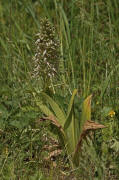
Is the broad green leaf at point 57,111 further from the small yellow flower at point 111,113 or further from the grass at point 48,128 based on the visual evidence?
the small yellow flower at point 111,113

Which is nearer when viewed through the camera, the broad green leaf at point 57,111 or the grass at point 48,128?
the grass at point 48,128

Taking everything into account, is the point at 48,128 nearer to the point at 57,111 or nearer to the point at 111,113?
the point at 57,111

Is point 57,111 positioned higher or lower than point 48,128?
higher

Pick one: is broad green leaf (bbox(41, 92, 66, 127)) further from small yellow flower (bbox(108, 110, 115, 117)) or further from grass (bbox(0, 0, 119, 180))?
small yellow flower (bbox(108, 110, 115, 117))

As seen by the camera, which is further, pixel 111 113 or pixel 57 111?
pixel 111 113

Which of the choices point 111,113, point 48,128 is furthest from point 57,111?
point 111,113

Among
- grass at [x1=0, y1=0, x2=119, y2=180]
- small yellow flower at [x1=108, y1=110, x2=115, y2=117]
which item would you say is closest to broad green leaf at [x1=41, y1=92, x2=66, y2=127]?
grass at [x1=0, y1=0, x2=119, y2=180]

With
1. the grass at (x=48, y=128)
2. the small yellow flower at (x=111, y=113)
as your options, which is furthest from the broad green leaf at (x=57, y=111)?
the small yellow flower at (x=111, y=113)

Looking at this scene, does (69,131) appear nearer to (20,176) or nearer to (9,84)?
(20,176)

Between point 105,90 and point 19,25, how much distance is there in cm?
148

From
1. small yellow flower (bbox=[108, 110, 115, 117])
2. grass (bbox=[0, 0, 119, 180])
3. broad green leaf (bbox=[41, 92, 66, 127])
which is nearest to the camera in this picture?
grass (bbox=[0, 0, 119, 180])

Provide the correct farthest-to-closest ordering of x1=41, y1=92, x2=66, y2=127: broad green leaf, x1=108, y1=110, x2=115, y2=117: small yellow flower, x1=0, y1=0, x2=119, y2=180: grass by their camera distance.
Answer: x1=108, y1=110, x2=115, y2=117: small yellow flower → x1=41, y1=92, x2=66, y2=127: broad green leaf → x1=0, y1=0, x2=119, y2=180: grass

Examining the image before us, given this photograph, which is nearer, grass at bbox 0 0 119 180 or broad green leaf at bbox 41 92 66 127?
grass at bbox 0 0 119 180

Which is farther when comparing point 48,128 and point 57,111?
point 48,128
